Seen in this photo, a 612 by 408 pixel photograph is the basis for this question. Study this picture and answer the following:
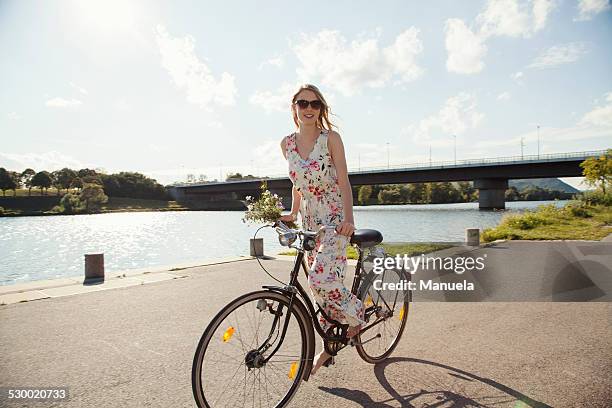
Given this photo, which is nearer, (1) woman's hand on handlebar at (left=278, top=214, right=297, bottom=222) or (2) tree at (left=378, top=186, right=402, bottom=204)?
(1) woman's hand on handlebar at (left=278, top=214, right=297, bottom=222)

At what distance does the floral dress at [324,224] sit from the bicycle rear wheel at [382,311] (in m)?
0.40

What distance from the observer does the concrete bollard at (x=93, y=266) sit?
9.09m

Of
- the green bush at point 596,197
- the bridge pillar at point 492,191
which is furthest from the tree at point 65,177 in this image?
the green bush at point 596,197

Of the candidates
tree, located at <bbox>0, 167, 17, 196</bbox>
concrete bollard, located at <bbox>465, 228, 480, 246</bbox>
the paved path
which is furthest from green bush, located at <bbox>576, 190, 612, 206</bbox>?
tree, located at <bbox>0, 167, 17, 196</bbox>

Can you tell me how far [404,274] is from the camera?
427cm

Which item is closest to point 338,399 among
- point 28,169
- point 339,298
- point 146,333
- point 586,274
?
point 339,298

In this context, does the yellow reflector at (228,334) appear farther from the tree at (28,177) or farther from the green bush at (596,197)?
the tree at (28,177)

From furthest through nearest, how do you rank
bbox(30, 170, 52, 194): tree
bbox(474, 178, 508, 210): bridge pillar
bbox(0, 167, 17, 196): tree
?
1. bbox(30, 170, 52, 194): tree
2. bbox(0, 167, 17, 196): tree
3. bbox(474, 178, 508, 210): bridge pillar

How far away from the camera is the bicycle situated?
8.95 feet

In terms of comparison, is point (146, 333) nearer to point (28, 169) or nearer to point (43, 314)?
point (43, 314)

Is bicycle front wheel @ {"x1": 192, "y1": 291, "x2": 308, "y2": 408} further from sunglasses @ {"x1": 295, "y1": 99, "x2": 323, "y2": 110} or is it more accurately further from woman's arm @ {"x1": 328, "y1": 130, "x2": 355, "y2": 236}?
sunglasses @ {"x1": 295, "y1": 99, "x2": 323, "y2": 110}

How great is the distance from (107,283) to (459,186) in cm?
10860

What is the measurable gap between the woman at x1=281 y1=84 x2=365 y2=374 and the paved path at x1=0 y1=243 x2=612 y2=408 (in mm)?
695

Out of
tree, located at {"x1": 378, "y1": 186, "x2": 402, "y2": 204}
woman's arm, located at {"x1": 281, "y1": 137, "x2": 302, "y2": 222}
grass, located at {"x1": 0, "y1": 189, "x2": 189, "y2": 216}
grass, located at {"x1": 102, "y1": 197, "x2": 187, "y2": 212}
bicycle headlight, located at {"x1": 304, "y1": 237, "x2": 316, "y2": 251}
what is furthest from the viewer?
tree, located at {"x1": 378, "y1": 186, "x2": 402, "y2": 204}
